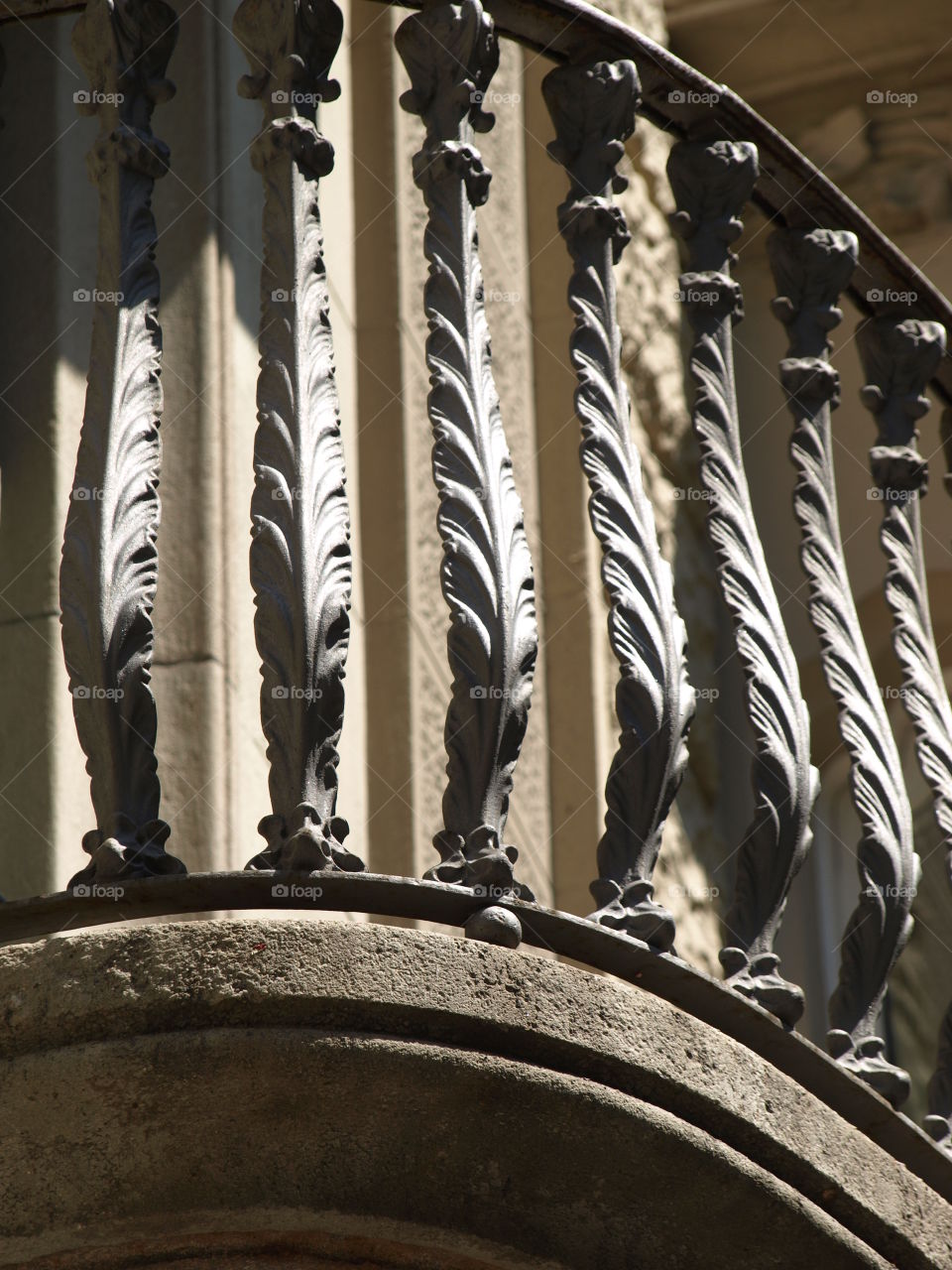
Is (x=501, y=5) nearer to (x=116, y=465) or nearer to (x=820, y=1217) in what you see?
(x=116, y=465)

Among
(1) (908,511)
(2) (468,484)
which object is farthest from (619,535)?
(1) (908,511)

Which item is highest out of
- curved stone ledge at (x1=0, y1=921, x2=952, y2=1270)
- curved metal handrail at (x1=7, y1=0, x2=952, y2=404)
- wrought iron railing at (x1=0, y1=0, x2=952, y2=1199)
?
curved metal handrail at (x1=7, y1=0, x2=952, y2=404)

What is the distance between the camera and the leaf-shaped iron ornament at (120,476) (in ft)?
6.71

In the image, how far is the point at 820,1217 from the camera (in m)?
2.13

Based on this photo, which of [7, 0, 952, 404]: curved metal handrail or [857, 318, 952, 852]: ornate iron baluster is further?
[857, 318, 952, 852]: ornate iron baluster

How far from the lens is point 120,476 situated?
2.16 meters

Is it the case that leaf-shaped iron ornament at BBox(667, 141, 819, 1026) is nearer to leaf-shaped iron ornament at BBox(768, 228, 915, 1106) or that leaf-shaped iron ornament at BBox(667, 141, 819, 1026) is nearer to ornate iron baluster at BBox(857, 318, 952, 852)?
leaf-shaped iron ornament at BBox(768, 228, 915, 1106)

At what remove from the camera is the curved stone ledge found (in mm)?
1924

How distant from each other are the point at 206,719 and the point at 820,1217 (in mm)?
1431

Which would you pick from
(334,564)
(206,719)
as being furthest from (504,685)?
(206,719)

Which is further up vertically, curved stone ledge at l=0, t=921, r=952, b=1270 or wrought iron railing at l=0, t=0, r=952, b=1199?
wrought iron railing at l=0, t=0, r=952, b=1199

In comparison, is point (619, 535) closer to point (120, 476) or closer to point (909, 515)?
point (120, 476)

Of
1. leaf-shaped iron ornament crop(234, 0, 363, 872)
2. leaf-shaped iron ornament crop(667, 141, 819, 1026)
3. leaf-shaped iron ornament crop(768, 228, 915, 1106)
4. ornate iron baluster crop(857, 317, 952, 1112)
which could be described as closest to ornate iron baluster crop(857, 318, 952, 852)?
ornate iron baluster crop(857, 317, 952, 1112)

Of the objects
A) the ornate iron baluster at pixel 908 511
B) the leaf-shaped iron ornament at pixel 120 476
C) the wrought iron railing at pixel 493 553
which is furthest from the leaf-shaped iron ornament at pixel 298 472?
the ornate iron baluster at pixel 908 511
